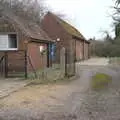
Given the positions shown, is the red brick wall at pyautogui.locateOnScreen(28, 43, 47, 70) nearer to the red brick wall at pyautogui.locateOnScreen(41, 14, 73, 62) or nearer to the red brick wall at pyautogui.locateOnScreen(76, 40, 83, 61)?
the red brick wall at pyautogui.locateOnScreen(41, 14, 73, 62)

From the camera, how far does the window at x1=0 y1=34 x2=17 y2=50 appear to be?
25.8 metres

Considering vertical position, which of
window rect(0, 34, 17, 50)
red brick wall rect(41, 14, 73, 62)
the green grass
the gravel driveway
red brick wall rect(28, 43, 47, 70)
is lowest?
the green grass

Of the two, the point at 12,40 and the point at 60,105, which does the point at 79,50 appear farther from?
the point at 60,105

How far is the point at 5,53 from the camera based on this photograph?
2452 centimetres

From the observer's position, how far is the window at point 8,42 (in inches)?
1017

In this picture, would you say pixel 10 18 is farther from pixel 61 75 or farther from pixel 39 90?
pixel 39 90

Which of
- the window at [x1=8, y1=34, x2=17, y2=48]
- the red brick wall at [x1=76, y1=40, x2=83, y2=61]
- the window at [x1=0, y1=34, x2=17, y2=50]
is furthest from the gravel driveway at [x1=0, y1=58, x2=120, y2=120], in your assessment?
the red brick wall at [x1=76, y1=40, x2=83, y2=61]

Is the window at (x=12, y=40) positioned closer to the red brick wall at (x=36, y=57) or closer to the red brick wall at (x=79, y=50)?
the red brick wall at (x=36, y=57)

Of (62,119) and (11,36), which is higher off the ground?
(11,36)

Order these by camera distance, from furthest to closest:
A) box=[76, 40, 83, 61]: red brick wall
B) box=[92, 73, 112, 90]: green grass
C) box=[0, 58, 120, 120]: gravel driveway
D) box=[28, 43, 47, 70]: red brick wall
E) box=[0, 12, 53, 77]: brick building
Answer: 1. box=[76, 40, 83, 61]: red brick wall
2. box=[28, 43, 47, 70]: red brick wall
3. box=[0, 12, 53, 77]: brick building
4. box=[92, 73, 112, 90]: green grass
5. box=[0, 58, 120, 120]: gravel driveway

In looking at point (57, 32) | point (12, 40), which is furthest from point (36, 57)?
point (57, 32)

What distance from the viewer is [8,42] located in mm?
25859

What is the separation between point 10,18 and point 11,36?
1.31 m

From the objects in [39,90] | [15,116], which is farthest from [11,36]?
[15,116]
